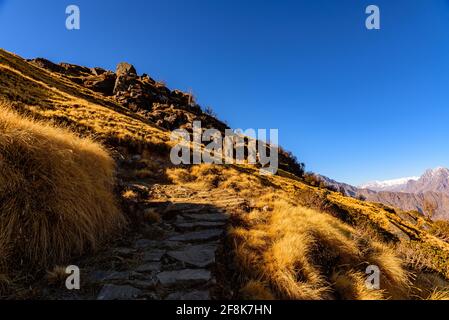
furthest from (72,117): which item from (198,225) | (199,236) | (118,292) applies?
(118,292)

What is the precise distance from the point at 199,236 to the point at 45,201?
8.73 feet

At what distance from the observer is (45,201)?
4.62 metres

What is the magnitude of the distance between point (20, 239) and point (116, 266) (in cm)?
134

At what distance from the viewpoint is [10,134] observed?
492cm

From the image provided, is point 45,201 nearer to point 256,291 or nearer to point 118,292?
point 118,292

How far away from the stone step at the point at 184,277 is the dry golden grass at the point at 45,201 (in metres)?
1.52

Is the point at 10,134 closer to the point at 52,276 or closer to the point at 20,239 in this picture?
the point at 20,239

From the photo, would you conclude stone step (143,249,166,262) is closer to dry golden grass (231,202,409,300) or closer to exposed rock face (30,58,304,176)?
dry golden grass (231,202,409,300)

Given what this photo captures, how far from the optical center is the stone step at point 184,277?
164 inches

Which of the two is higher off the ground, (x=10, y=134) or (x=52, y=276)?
(x=10, y=134)

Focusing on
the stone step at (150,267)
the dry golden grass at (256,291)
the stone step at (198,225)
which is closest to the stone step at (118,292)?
the stone step at (150,267)

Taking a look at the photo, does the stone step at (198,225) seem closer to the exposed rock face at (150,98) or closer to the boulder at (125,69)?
the exposed rock face at (150,98)
